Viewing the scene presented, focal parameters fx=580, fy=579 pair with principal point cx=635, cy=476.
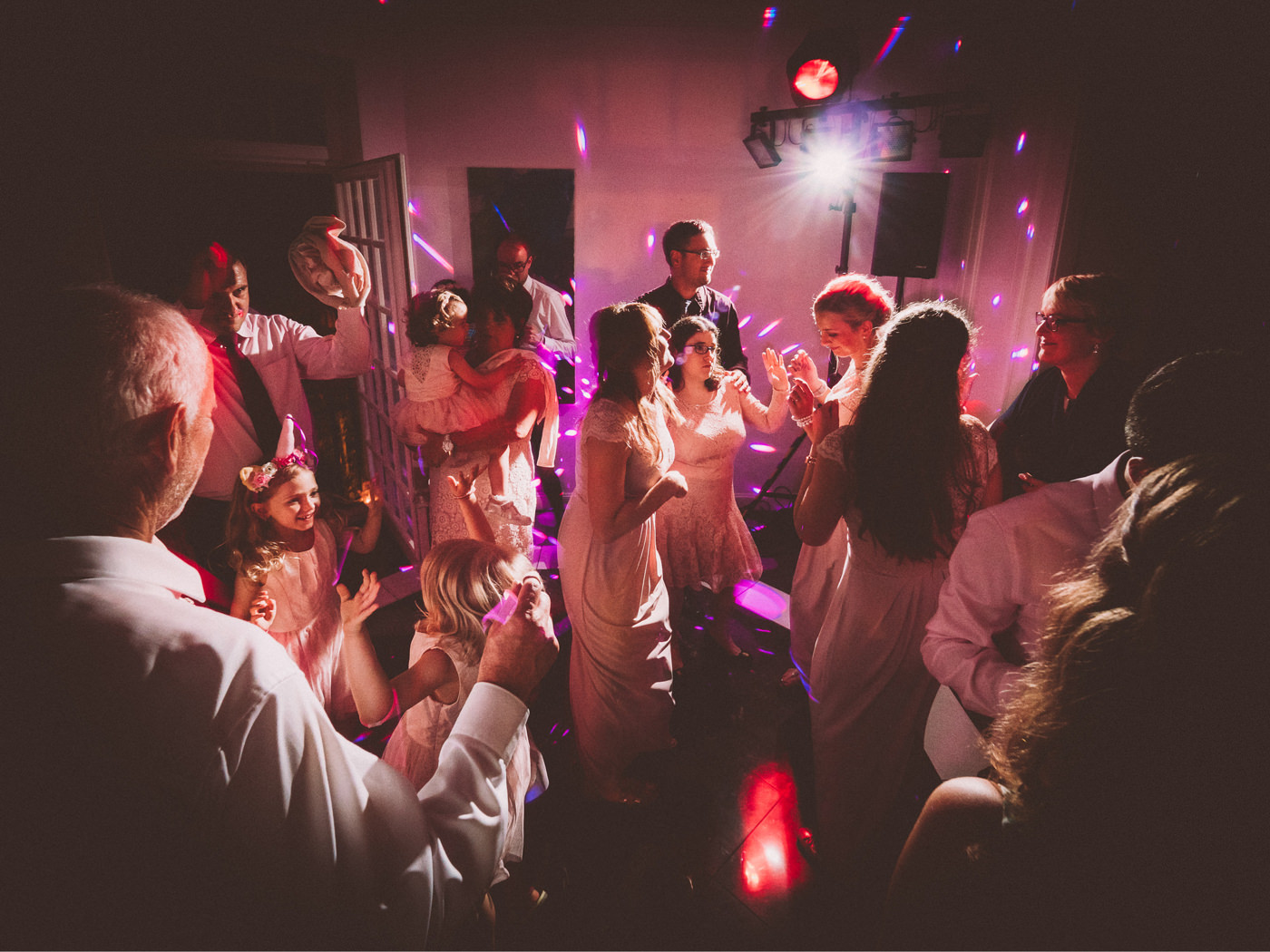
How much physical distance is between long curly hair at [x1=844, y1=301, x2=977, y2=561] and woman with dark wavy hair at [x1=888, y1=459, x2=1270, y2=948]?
30.5 inches

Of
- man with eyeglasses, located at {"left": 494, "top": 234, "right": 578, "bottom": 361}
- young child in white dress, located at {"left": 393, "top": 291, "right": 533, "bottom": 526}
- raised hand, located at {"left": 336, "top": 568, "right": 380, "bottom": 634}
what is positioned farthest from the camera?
man with eyeglasses, located at {"left": 494, "top": 234, "right": 578, "bottom": 361}

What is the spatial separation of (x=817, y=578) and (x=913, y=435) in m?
0.94

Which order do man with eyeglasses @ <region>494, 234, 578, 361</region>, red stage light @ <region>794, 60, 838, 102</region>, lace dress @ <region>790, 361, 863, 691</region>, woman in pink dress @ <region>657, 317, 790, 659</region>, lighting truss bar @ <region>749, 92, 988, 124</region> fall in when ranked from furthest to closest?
1. man with eyeglasses @ <region>494, 234, 578, 361</region>
2. red stage light @ <region>794, 60, 838, 102</region>
3. lighting truss bar @ <region>749, 92, 988, 124</region>
4. woman in pink dress @ <region>657, 317, 790, 659</region>
5. lace dress @ <region>790, 361, 863, 691</region>

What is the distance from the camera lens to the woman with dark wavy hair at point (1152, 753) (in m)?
0.54

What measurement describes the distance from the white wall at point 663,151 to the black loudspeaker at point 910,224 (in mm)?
462

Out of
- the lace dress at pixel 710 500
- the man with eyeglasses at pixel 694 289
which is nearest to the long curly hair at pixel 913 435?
the lace dress at pixel 710 500

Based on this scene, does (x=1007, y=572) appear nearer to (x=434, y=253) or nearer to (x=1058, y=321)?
(x=1058, y=321)

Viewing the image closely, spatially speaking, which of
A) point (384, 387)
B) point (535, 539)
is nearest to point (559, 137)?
point (384, 387)

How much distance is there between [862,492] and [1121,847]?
1.04m

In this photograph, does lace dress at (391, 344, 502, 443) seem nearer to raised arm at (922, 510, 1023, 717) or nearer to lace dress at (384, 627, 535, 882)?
lace dress at (384, 627, 535, 882)

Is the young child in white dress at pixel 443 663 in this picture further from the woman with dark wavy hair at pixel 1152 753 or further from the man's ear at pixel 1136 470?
the man's ear at pixel 1136 470

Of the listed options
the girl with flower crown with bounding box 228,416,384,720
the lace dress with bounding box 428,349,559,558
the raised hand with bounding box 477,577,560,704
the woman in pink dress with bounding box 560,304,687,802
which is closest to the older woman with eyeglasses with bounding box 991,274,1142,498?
the woman in pink dress with bounding box 560,304,687,802

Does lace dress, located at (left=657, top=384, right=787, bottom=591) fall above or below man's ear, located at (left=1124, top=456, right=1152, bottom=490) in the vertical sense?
below

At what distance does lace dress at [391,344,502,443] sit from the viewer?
2.59m
